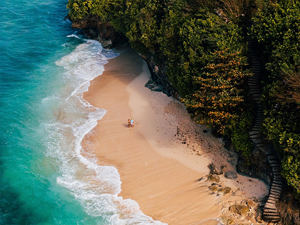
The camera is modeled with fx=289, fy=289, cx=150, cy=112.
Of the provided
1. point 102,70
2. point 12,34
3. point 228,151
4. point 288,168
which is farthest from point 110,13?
point 288,168

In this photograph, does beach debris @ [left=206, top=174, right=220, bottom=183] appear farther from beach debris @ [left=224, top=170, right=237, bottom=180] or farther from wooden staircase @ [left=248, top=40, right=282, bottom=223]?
wooden staircase @ [left=248, top=40, right=282, bottom=223]

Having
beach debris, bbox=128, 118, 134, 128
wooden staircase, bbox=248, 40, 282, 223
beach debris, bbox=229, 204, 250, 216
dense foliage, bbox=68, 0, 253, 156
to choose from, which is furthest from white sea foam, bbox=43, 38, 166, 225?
dense foliage, bbox=68, 0, 253, 156

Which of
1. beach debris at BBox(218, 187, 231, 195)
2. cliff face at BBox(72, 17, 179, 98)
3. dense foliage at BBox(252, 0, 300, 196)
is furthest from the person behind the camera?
cliff face at BBox(72, 17, 179, 98)

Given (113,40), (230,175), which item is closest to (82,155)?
(230,175)

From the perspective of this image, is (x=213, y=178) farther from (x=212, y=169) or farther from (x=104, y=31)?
(x=104, y=31)

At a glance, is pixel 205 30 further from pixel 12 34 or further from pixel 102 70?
pixel 12 34
